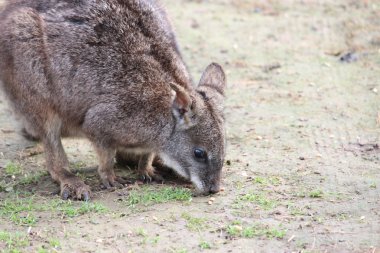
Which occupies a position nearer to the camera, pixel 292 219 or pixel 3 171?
pixel 292 219

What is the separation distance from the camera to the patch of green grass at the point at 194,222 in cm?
568

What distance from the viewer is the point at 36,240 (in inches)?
216

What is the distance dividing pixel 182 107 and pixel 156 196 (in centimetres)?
81

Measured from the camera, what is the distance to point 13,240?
5449 mm

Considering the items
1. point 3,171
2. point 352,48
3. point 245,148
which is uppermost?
point 352,48

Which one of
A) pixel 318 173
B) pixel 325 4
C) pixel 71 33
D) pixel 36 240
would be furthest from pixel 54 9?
pixel 325 4

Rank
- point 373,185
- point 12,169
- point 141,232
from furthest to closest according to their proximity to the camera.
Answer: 1. point 12,169
2. point 373,185
3. point 141,232

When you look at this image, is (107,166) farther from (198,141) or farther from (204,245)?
(204,245)

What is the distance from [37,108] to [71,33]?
0.76 metres

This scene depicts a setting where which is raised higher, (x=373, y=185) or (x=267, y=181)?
(x=373, y=185)

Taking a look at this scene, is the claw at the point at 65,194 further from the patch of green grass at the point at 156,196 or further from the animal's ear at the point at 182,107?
the animal's ear at the point at 182,107

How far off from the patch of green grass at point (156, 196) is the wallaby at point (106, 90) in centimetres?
15

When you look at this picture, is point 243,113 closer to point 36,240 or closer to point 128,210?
point 128,210

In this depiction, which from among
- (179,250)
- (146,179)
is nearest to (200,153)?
(146,179)
